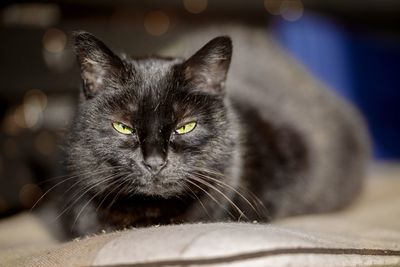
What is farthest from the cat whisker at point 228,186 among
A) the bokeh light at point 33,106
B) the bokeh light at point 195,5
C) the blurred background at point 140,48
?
the bokeh light at point 195,5

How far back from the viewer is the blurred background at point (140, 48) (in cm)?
233

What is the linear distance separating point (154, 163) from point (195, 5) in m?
1.63

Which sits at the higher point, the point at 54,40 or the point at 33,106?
the point at 54,40

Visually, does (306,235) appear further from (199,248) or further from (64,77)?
(64,77)

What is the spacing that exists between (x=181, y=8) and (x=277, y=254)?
1883 mm

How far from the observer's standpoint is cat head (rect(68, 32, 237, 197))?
49.3 inches

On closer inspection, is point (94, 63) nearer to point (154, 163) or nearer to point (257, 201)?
point (154, 163)

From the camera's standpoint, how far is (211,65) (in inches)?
55.8

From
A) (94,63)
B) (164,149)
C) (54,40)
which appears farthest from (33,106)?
(164,149)

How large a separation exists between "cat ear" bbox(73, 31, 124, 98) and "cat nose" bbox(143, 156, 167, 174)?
0.27 m

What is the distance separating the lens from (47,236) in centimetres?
180

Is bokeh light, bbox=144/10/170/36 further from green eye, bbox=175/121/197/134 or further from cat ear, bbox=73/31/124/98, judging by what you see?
green eye, bbox=175/121/197/134

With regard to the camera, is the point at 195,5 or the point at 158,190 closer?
the point at 158,190

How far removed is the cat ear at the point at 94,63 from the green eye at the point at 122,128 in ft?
0.44
